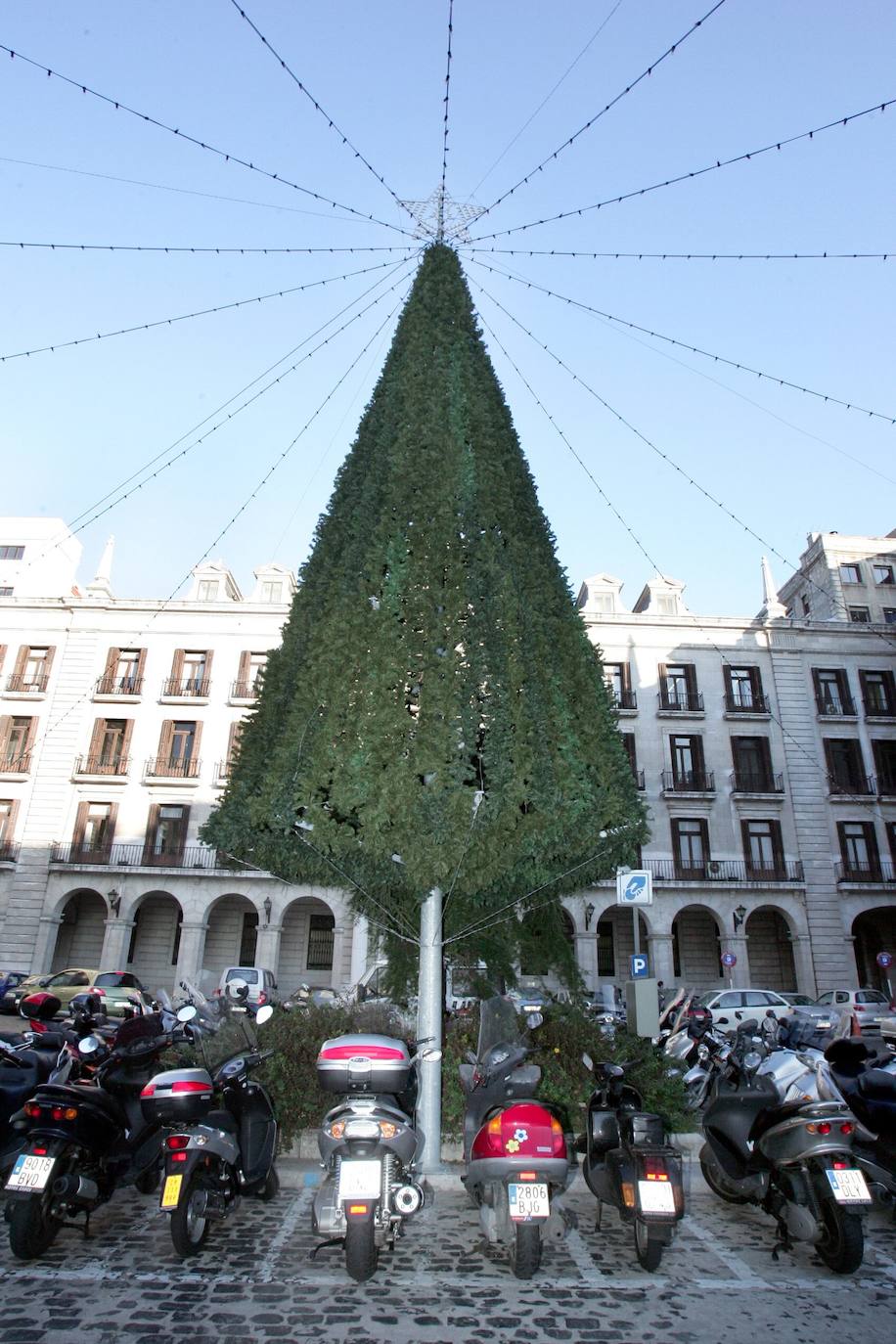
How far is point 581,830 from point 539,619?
1932 mm

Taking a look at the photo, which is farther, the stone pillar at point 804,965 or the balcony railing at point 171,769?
the balcony railing at point 171,769

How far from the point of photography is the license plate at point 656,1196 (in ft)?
14.3

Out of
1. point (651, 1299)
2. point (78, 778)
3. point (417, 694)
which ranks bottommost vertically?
point (651, 1299)

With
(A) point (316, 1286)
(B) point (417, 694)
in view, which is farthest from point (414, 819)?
(A) point (316, 1286)

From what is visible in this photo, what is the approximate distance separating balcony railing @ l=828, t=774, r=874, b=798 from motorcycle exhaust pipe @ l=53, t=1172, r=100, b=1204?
26.8 metres

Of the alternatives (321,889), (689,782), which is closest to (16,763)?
(321,889)

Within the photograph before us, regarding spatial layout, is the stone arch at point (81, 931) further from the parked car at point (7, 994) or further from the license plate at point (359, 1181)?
the license plate at point (359, 1181)

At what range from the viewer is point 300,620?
8.23m

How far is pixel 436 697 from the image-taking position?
6.42 metres

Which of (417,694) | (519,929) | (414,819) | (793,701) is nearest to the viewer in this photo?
(414,819)

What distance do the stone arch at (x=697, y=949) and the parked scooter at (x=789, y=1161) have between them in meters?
21.8

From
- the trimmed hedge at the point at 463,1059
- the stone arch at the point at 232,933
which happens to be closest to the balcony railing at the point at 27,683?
the stone arch at the point at 232,933

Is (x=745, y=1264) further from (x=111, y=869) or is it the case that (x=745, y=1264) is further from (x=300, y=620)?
(x=111, y=869)

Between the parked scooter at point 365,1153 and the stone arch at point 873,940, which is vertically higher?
the stone arch at point 873,940
